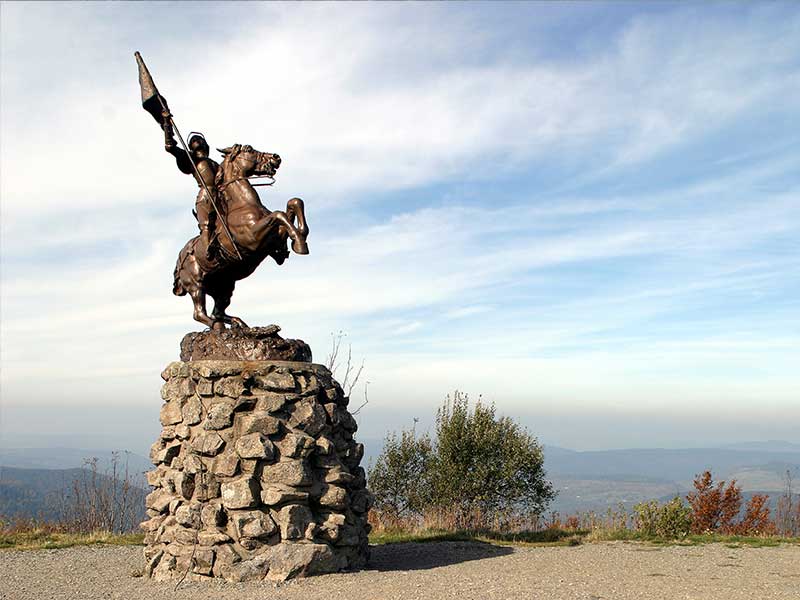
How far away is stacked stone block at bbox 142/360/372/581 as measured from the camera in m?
8.92

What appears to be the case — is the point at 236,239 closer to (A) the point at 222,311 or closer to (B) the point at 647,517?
(A) the point at 222,311

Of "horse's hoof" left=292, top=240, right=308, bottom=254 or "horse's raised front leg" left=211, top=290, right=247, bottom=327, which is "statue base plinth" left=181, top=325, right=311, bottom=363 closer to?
"horse's raised front leg" left=211, top=290, right=247, bottom=327

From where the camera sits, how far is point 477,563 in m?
10.4

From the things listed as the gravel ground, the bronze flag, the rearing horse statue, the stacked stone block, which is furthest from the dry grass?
the bronze flag

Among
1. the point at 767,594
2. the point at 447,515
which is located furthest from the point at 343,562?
the point at 447,515

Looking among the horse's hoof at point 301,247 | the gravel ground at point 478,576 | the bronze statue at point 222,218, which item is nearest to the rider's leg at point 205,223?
the bronze statue at point 222,218

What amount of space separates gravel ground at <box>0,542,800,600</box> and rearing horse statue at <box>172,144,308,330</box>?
382 centimetres

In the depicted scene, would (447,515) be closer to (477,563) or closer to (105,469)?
(477,563)

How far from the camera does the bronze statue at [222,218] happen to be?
1028 centimetres

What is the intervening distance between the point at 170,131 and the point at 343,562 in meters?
6.45

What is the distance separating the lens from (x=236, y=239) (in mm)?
10336

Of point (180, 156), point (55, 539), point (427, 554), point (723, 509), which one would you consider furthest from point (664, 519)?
point (55, 539)

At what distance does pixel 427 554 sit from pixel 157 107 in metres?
7.88

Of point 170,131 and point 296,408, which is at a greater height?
point 170,131
